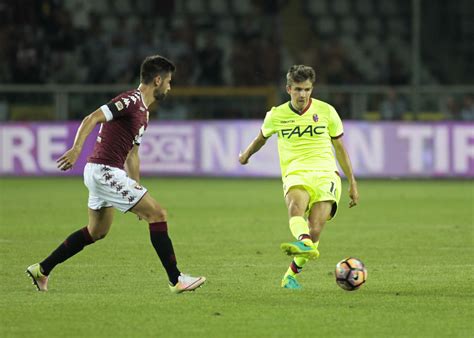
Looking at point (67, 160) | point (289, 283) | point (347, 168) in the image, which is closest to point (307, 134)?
point (347, 168)

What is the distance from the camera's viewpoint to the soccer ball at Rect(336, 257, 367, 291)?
9594 mm

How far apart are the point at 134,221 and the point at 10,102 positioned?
10750 millimetres

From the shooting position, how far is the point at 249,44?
31.1 meters

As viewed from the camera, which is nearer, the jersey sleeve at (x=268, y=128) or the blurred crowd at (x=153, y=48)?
the jersey sleeve at (x=268, y=128)

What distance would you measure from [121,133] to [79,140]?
68 centimetres

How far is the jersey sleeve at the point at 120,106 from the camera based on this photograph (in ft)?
30.7

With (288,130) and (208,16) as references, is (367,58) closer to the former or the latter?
(208,16)

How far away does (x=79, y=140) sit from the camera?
898 centimetres

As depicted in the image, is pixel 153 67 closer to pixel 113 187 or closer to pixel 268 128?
pixel 113 187

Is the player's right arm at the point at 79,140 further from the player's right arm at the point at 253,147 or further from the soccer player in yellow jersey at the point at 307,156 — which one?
the soccer player in yellow jersey at the point at 307,156

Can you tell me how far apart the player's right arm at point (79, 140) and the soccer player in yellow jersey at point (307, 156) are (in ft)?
5.80

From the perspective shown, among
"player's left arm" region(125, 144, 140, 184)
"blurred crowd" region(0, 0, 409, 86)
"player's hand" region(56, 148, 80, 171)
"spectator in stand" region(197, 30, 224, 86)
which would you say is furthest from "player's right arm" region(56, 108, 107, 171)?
"spectator in stand" region(197, 30, 224, 86)

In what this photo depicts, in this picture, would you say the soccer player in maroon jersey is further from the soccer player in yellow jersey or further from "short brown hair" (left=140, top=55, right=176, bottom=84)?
the soccer player in yellow jersey

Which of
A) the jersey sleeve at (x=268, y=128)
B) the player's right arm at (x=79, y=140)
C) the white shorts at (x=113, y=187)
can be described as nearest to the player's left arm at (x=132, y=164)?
the white shorts at (x=113, y=187)
